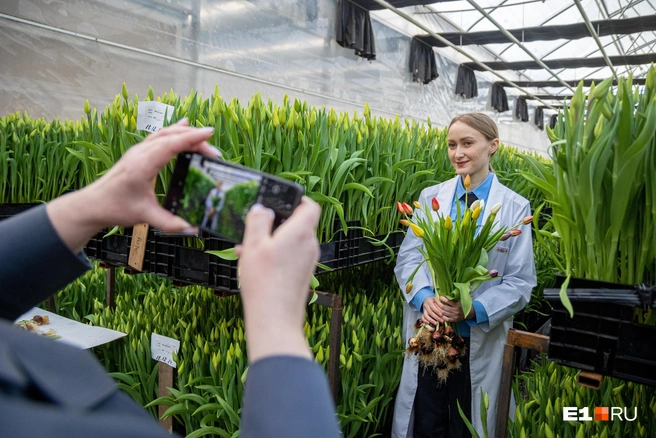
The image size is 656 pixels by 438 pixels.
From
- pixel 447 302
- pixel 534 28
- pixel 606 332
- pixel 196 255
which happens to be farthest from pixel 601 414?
pixel 534 28

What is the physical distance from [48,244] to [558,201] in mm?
898

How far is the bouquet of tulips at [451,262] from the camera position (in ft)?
4.68

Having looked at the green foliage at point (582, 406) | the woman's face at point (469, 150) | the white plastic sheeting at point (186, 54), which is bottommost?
the green foliage at point (582, 406)

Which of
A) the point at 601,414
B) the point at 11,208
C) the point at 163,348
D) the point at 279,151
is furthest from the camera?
the point at 11,208

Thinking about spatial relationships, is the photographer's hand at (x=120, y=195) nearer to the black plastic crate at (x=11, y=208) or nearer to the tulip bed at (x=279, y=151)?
the tulip bed at (x=279, y=151)

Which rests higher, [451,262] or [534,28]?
[534,28]

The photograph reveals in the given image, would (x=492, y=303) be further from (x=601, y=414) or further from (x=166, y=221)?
(x=166, y=221)

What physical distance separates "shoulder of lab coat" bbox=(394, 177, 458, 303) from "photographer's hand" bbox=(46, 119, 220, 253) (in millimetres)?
1178

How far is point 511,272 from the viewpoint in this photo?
1694 millimetres

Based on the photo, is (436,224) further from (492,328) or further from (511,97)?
(511,97)

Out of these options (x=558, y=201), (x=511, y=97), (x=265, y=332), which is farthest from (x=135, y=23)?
(x=511, y=97)

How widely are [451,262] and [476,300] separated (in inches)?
7.6

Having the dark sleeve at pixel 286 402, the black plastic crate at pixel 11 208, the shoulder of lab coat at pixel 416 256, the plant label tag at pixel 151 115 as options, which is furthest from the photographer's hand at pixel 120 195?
the black plastic crate at pixel 11 208

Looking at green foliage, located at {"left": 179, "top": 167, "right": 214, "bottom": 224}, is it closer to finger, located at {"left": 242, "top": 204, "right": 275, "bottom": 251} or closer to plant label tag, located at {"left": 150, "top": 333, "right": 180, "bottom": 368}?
finger, located at {"left": 242, "top": 204, "right": 275, "bottom": 251}
